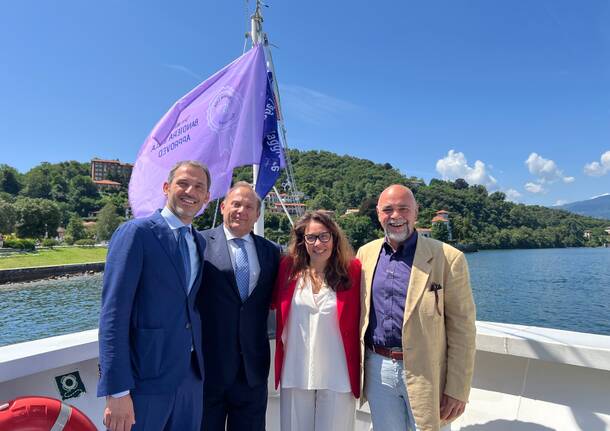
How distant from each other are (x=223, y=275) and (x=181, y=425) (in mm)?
731

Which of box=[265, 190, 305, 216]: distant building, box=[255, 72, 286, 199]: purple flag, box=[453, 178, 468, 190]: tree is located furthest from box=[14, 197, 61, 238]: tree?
box=[453, 178, 468, 190]: tree

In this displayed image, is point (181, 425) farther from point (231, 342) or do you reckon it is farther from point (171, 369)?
point (231, 342)

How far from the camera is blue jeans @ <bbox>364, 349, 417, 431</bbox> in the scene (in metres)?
1.95

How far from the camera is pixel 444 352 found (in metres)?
1.96

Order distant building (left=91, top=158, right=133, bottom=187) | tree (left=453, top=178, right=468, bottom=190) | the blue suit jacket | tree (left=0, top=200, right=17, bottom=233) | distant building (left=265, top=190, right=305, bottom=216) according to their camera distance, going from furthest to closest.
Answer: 1. tree (left=453, top=178, right=468, bottom=190)
2. distant building (left=91, top=158, right=133, bottom=187)
3. tree (left=0, top=200, right=17, bottom=233)
4. distant building (left=265, top=190, right=305, bottom=216)
5. the blue suit jacket

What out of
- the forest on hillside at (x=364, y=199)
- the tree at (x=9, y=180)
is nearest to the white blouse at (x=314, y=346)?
the forest on hillside at (x=364, y=199)

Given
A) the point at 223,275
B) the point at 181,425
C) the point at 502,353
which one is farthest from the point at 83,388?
the point at 502,353

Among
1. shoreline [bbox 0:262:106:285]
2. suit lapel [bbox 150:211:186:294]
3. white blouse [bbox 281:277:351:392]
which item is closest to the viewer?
suit lapel [bbox 150:211:186:294]

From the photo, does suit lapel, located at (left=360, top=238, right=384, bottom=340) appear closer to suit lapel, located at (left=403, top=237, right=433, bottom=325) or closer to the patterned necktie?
suit lapel, located at (left=403, top=237, right=433, bottom=325)

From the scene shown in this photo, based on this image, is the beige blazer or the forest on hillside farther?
the forest on hillside

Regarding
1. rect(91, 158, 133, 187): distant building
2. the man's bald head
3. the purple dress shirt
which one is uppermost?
rect(91, 158, 133, 187): distant building

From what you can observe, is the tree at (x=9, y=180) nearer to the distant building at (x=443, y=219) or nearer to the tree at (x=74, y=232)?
the tree at (x=74, y=232)

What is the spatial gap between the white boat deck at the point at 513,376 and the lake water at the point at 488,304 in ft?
59.3

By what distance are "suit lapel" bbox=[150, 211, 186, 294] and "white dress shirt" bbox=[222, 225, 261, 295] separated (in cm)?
38
